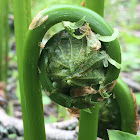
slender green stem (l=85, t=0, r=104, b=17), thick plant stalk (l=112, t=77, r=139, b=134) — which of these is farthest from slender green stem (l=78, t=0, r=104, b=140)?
slender green stem (l=85, t=0, r=104, b=17)

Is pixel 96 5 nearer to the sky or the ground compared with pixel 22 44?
nearer to the sky

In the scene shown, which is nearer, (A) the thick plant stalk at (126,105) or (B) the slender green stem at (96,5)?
(B) the slender green stem at (96,5)

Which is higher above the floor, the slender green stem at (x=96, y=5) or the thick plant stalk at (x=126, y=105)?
the slender green stem at (x=96, y=5)

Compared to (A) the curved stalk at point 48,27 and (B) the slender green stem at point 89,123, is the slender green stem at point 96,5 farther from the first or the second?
(B) the slender green stem at point 89,123

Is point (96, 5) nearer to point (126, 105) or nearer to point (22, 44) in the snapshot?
point (22, 44)

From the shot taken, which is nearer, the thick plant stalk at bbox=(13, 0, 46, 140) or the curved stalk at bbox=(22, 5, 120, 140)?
the curved stalk at bbox=(22, 5, 120, 140)

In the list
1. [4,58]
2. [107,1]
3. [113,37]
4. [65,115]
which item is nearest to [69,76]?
[113,37]

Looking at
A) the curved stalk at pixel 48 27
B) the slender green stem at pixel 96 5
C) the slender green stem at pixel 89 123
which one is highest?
the slender green stem at pixel 96 5

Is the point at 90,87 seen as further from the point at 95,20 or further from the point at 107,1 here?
the point at 107,1

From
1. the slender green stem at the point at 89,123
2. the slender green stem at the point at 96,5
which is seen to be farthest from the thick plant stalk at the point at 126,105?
the slender green stem at the point at 96,5

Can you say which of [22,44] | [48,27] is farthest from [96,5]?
[22,44]

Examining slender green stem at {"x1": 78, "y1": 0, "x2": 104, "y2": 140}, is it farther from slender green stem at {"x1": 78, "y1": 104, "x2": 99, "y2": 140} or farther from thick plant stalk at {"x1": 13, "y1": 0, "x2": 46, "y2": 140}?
thick plant stalk at {"x1": 13, "y1": 0, "x2": 46, "y2": 140}
